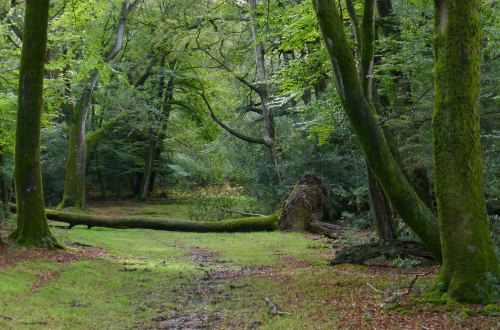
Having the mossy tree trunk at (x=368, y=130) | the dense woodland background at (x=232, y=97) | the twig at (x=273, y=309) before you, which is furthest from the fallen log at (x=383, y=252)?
the twig at (x=273, y=309)

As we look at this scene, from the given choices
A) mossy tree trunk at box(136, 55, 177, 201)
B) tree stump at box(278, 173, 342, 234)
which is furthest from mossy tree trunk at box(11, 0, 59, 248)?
mossy tree trunk at box(136, 55, 177, 201)

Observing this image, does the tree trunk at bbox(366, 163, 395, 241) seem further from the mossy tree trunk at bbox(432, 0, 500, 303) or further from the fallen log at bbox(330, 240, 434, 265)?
the mossy tree trunk at bbox(432, 0, 500, 303)

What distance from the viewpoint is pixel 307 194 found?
16.1 meters

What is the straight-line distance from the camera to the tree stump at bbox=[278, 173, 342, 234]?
16172 millimetres

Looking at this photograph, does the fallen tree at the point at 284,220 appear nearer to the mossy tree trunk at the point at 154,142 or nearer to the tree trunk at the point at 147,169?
the mossy tree trunk at the point at 154,142

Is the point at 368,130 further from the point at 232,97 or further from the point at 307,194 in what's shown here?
the point at 232,97

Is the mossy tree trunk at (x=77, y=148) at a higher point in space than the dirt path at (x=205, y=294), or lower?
higher

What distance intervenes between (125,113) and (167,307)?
19.5 meters

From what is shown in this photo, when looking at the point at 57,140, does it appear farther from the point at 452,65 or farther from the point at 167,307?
the point at 452,65

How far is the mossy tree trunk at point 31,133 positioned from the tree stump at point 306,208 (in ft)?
28.5

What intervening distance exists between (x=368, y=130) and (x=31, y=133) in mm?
7559

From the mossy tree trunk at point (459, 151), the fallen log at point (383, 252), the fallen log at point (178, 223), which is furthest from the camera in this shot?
the fallen log at point (178, 223)

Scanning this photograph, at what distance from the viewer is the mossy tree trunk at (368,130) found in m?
6.36

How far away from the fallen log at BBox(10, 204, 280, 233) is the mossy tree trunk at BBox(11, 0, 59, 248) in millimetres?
7209
